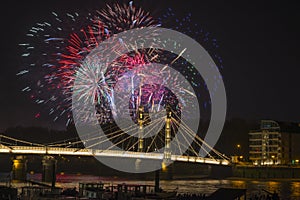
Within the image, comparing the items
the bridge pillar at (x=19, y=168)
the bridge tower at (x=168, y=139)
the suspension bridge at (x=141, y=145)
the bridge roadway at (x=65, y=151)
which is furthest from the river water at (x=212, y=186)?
the bridge tower at (x=168, y=139)

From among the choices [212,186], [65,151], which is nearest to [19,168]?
[65,151]

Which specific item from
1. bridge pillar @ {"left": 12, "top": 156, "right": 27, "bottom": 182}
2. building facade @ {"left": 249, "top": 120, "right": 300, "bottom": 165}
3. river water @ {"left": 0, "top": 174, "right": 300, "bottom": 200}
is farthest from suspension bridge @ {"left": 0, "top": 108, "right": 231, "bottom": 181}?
building facade @ {"left": 249, "top": 120, "right": 300, "bottom": 165}

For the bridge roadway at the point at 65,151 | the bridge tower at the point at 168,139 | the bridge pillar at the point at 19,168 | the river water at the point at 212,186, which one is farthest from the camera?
the bridge tower at the point at 168,139

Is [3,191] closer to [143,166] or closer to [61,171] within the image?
[143,166]

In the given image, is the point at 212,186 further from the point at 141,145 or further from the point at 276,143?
the point at 276,143

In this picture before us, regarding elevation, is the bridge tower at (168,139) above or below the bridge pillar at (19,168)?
above

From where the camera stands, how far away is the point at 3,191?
4453 centimetres

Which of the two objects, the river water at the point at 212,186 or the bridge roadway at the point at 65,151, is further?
the bridge roadway at the point at 65,151

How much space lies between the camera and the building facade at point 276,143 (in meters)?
105

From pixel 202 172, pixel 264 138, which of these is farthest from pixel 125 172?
pixel 264 138

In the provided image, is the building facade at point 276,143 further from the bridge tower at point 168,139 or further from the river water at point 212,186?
the river water at point 212,186

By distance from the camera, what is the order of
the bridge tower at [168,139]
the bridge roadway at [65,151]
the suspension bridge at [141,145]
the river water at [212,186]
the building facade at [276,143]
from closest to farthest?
1. the river water at [212,186]
2. the bridge roadway at [65,151]
3. the suspension bridge at [141,145]
4. the bridge tower at [168,139]
5. the building facade at [276,143]

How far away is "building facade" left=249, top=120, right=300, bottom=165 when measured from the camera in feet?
344

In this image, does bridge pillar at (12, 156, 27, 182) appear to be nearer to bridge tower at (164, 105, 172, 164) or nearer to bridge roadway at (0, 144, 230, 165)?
bridge roadway at (0, 144, 230, 165)
